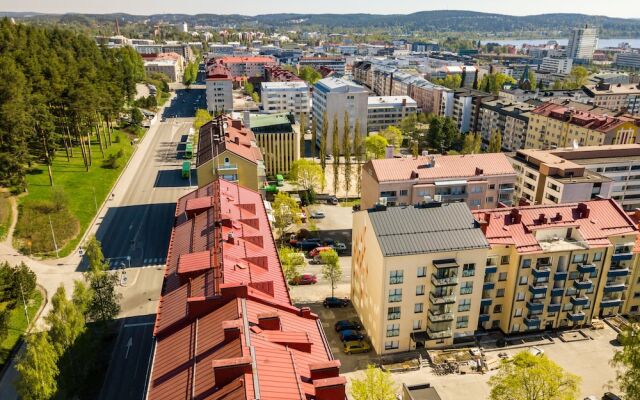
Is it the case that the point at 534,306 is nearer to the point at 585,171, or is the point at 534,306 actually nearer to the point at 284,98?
the point at 585,171

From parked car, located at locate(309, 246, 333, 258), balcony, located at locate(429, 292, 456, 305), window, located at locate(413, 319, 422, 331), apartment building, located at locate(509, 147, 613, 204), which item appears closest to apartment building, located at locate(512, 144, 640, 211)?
apartment building, located at locate(509, 147, 613, 204)

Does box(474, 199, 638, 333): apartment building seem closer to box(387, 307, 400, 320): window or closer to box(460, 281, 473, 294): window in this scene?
box(460, 281, 473, 294): window

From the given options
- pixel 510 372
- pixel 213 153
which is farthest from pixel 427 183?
pixel 510 372

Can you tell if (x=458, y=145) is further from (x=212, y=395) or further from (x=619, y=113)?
(x=212, y=395)

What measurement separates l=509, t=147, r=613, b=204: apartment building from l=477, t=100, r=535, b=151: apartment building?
138 ft

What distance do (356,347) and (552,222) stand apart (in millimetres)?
27674

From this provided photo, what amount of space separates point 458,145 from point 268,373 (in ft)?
376

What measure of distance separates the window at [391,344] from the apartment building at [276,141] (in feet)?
209

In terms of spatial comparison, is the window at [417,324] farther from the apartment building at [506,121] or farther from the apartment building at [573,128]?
the apartment building at [506,121]

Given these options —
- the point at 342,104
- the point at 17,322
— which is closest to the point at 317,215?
the point at 17,322

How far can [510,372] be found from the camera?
121ft

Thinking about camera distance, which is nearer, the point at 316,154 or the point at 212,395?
the point at 212,395

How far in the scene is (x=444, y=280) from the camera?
49.0m

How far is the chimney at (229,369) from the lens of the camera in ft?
88.3
